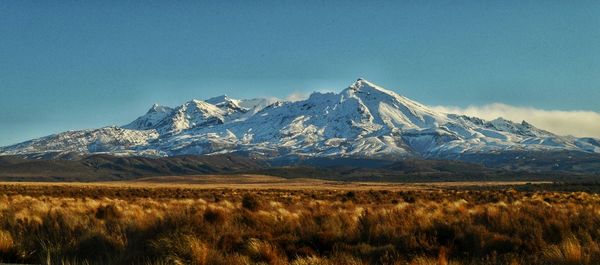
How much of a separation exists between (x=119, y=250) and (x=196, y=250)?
231 cm

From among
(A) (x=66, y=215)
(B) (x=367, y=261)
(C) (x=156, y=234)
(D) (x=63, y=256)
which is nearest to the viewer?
(B) (x=367, y=261)

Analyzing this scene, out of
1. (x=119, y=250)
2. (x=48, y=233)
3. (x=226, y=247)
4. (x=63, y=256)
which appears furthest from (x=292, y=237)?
(x=48, y=233)

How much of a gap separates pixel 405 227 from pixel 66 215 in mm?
8709

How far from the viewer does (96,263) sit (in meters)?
11.3

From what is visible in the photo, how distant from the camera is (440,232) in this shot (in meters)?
13.6

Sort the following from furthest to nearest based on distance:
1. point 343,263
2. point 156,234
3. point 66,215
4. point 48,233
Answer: point 66,215, point 48,233, point 156,234, point 343,263

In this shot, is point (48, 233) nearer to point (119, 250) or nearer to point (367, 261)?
point (119, 250)

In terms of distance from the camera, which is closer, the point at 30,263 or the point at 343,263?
the point at 343,263

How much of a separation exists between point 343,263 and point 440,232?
396 centimetres

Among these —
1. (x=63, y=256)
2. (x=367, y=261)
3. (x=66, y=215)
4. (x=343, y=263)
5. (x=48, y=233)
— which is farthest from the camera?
(x=66, y=215)

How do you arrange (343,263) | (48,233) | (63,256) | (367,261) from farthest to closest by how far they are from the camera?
(48,233) → (63,256) → (367,261) → (343,263)

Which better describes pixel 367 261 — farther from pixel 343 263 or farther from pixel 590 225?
pixel 590 225

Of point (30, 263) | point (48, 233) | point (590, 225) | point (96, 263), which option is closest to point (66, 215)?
point (48, 233)

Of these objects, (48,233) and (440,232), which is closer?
(440,232)
